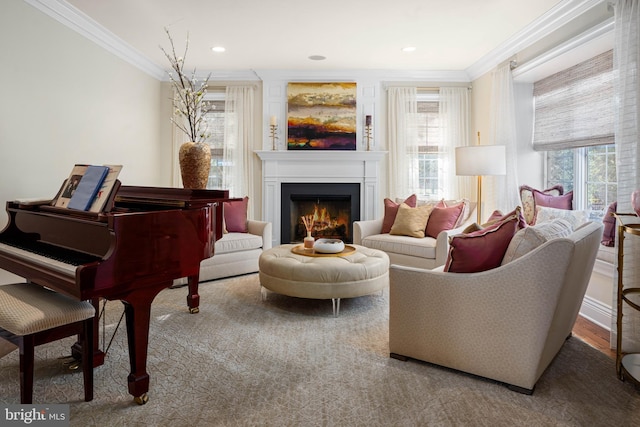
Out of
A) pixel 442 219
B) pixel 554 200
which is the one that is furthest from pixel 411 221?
pixel 554 200

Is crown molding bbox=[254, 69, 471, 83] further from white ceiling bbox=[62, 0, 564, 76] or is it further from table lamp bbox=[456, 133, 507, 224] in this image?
table lamp bbox=[456, 133, 507, 224]

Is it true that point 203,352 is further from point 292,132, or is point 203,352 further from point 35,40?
point 292,132

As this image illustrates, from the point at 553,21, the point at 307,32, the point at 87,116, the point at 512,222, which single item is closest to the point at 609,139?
the point at 553,21

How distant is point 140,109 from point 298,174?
2.27 metres

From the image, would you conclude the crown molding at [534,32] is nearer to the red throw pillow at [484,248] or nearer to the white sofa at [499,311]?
the white sofa at [499,311]

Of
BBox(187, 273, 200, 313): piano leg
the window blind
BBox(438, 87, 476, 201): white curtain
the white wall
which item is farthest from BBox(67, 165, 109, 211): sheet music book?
BBox(438, 87, 476, 201): white curtain

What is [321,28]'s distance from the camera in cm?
413

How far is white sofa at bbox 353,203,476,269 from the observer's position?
13.5 feet

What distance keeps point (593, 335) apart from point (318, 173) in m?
3.79

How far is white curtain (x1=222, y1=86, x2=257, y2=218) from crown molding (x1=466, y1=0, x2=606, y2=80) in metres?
3.18

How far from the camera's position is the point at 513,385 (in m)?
2.09

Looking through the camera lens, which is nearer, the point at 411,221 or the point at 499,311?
the point at 499,311

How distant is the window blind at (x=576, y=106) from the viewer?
11.6 ft

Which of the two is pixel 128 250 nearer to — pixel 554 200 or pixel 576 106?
pixel 554 200
